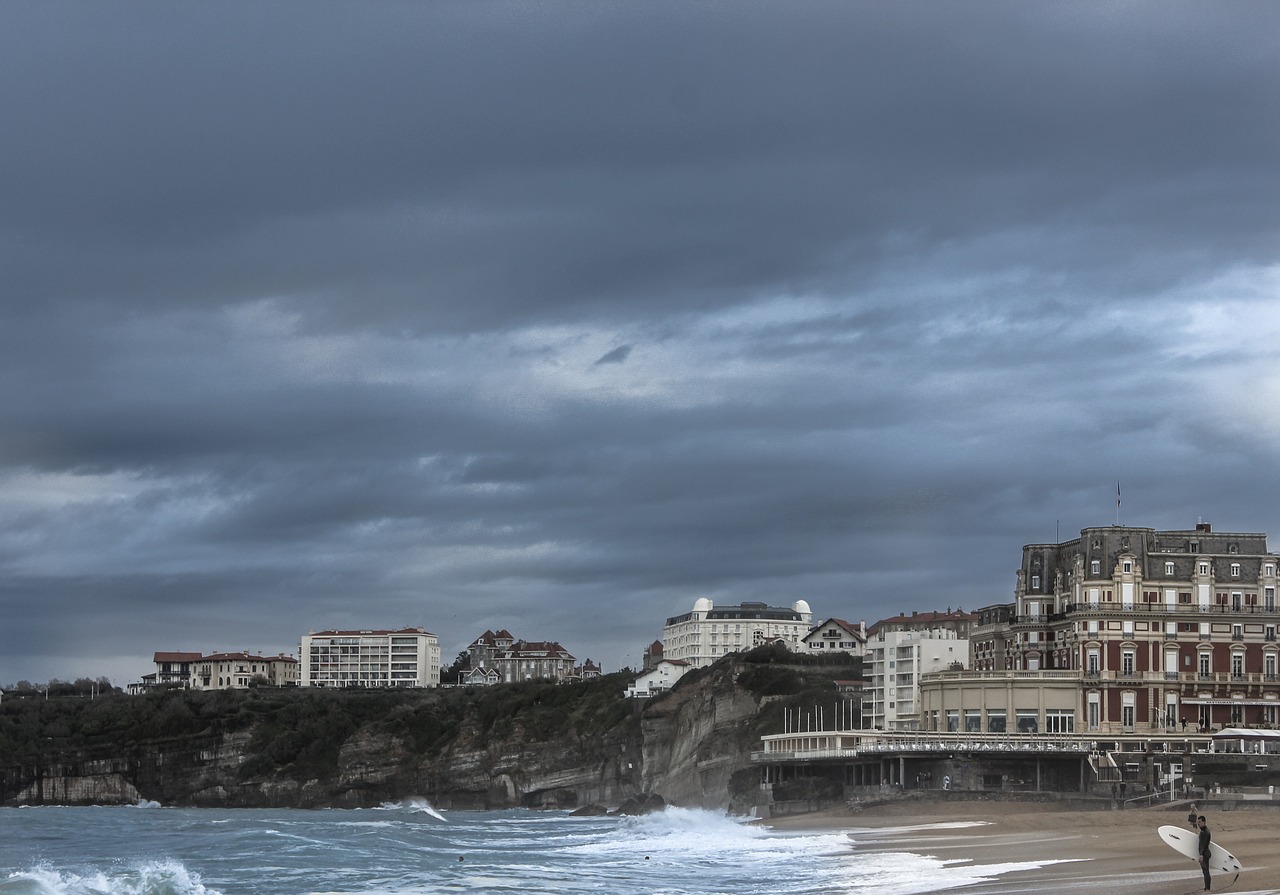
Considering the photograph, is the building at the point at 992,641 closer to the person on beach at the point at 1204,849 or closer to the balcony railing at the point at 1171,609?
the balcony railing at the point at 1171,609

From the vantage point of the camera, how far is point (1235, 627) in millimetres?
92312

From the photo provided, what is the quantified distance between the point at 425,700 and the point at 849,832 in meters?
107

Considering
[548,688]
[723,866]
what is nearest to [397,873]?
[723,866]

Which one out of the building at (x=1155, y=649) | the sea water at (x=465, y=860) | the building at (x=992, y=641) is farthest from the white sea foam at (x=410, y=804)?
the building at (x=1155, y=649)

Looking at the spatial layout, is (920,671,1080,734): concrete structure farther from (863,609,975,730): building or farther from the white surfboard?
the white surfboard

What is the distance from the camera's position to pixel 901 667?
116 m

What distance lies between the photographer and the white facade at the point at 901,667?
114 m

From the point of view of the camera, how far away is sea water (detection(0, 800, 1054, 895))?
49.5 metres

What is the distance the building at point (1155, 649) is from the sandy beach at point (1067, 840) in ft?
54.9

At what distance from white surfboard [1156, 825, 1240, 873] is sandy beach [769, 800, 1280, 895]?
0.33 meters

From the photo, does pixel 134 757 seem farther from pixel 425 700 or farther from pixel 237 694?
pixel 425 700

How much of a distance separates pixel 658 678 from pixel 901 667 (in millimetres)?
61231

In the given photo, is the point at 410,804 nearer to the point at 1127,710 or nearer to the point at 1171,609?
the point at 1127,710

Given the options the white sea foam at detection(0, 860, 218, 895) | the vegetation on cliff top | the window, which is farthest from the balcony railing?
the vegetation on cliff top
